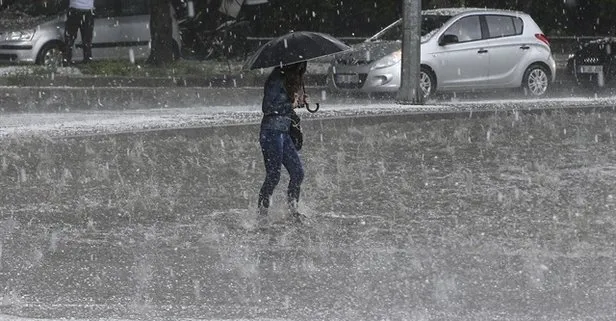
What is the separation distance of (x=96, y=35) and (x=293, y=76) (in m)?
17.1

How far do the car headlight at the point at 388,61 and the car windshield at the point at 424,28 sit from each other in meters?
0.90

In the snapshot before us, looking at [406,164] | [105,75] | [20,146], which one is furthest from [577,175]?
[105,75]

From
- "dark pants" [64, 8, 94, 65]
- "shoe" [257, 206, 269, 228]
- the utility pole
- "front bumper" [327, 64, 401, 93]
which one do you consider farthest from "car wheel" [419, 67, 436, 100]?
"shoe" [257, 206, 269, 228]

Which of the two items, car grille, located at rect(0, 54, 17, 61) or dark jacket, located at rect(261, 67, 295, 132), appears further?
car grille, located at rect(0, 54, 17, 61)

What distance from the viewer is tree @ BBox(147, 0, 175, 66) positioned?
27031 millimetres

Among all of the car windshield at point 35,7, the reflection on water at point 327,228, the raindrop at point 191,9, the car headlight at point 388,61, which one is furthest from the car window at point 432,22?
the raindrop at point 191,9

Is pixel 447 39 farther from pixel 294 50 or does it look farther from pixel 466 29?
pixel 294 50

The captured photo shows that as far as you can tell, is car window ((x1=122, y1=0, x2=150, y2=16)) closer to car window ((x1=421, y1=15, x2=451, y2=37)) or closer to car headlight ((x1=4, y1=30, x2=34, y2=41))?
car headlight ((x1=4, y1=30, x2=34, y2=41))

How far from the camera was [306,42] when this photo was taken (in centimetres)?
1073

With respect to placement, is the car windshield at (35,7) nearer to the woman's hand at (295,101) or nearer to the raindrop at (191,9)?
the raindrop at (191,9)

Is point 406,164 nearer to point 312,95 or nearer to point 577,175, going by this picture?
point 577,175

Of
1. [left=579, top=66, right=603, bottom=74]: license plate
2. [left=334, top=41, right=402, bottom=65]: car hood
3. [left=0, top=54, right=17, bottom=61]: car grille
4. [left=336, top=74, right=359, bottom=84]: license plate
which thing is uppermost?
[left=334, top=41, right=402, bottom=65]: car hood

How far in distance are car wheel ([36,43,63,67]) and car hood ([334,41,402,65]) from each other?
6333 millimetres

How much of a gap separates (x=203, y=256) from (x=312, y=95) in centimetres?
1363
